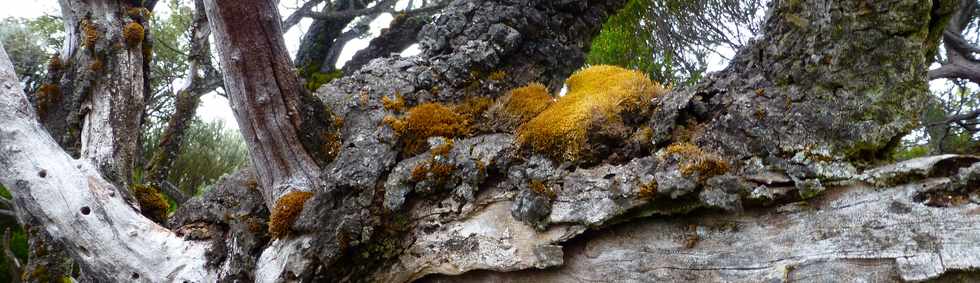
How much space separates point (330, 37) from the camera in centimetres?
A: 664

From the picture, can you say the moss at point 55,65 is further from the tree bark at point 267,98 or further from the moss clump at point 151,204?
the tree bark at point 267,98

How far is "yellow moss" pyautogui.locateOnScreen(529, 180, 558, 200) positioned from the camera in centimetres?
184

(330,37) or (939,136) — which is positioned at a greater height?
(330,37)

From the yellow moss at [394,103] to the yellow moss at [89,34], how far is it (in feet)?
5.85

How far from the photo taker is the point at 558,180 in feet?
6.19

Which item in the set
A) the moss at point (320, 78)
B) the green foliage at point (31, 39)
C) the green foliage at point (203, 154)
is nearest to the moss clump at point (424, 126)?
the moss at point (320, 78)

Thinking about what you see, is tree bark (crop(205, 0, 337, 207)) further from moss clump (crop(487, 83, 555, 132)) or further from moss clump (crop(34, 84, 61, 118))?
moss clump (crop(34, 84, 61, 118))

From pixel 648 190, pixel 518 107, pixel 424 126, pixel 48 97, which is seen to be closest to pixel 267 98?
pixel 424 126

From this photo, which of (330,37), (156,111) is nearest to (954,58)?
(330,37)

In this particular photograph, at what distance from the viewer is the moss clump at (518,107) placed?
2.21 m

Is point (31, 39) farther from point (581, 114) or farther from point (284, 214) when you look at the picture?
point (581, 114)

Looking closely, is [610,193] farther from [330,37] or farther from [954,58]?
[954,58]

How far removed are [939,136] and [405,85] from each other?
7.75 metres

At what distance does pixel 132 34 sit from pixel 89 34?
191 mm
